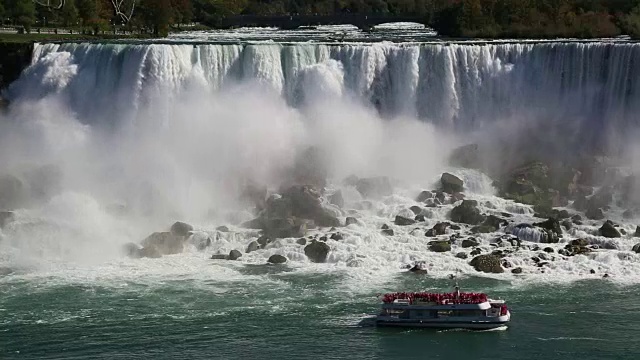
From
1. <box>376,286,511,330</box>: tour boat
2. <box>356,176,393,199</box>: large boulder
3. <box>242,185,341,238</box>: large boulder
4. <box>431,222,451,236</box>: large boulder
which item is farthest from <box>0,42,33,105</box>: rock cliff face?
<box>376,286,511,330</box>: tour boat

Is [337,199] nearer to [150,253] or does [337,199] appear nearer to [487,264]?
[150,253]

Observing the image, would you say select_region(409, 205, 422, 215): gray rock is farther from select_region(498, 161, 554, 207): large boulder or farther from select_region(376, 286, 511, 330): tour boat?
select_region(376, 286, 511, 330): tour boat

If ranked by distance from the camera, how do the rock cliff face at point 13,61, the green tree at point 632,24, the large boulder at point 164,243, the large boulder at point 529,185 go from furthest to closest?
1. the green tree at point 632,24
2. the rock cliff face at point 13,61
3. the large boulder at point 529,185
4. the large boulder at point 164,243

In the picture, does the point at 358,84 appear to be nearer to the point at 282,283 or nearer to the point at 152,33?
the point at 282,283

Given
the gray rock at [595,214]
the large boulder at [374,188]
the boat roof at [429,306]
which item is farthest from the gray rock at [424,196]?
the boat roof at [429,306]

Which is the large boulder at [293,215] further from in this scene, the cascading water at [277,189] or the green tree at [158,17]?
the green tree at [158,17]

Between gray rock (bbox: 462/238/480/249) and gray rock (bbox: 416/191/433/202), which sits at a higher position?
gray rock (bbox: 416/191/433/202)
